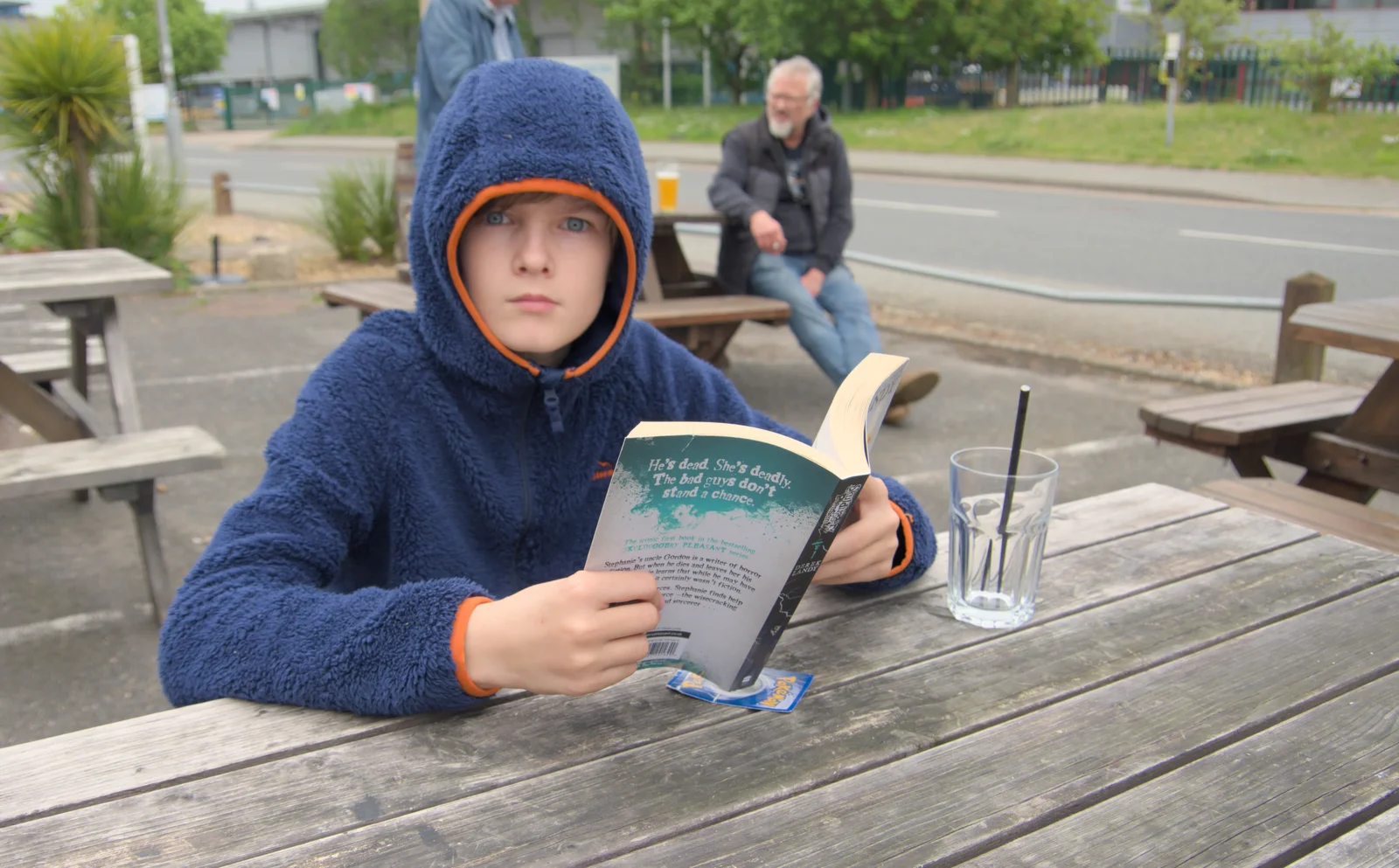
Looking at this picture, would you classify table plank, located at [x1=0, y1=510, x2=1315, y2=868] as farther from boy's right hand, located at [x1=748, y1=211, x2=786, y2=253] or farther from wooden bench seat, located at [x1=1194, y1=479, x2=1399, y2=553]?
boy's right hand, located at [x1=748, y1=211, x2=786, y2=253]

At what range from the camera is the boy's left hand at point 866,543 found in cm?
134

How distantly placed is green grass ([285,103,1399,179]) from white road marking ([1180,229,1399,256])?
5.74 m

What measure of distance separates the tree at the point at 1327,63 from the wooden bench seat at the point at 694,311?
1981 centimetres

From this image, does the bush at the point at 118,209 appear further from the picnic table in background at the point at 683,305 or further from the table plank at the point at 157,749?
the table plank at the point at 157,749

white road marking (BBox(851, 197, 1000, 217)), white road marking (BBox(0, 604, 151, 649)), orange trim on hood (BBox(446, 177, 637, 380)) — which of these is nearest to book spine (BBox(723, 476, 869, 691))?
orange trim on hood (BBox(446, 177, 637, 380))

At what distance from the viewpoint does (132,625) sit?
319 cm

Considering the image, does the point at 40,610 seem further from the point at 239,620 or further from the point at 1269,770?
the point at 1269,770

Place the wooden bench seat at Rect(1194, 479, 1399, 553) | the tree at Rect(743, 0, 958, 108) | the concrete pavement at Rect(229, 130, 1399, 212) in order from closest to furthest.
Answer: the wooden bench seat at Rect(1194, 479, 1399, 553), the concrete pavement at Rect(229, 130, 1399, 212), the tree at Rect(743, 0, 958, 108)

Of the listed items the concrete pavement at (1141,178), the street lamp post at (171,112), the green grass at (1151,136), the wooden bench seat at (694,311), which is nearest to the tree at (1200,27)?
the green grass at (1151,136)

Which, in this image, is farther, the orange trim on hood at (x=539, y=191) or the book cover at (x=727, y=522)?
the orange trim on hood at (x=539, y=191)

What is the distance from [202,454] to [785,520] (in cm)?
253

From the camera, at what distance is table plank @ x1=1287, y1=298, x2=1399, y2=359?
3016 mm

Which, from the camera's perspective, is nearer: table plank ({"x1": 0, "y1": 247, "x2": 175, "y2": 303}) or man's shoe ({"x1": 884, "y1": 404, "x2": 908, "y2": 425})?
table plank ({"x1": 0, "y1": 247, "x2": 175, "y2": 303})

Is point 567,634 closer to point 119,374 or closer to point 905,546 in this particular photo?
point 905,546
